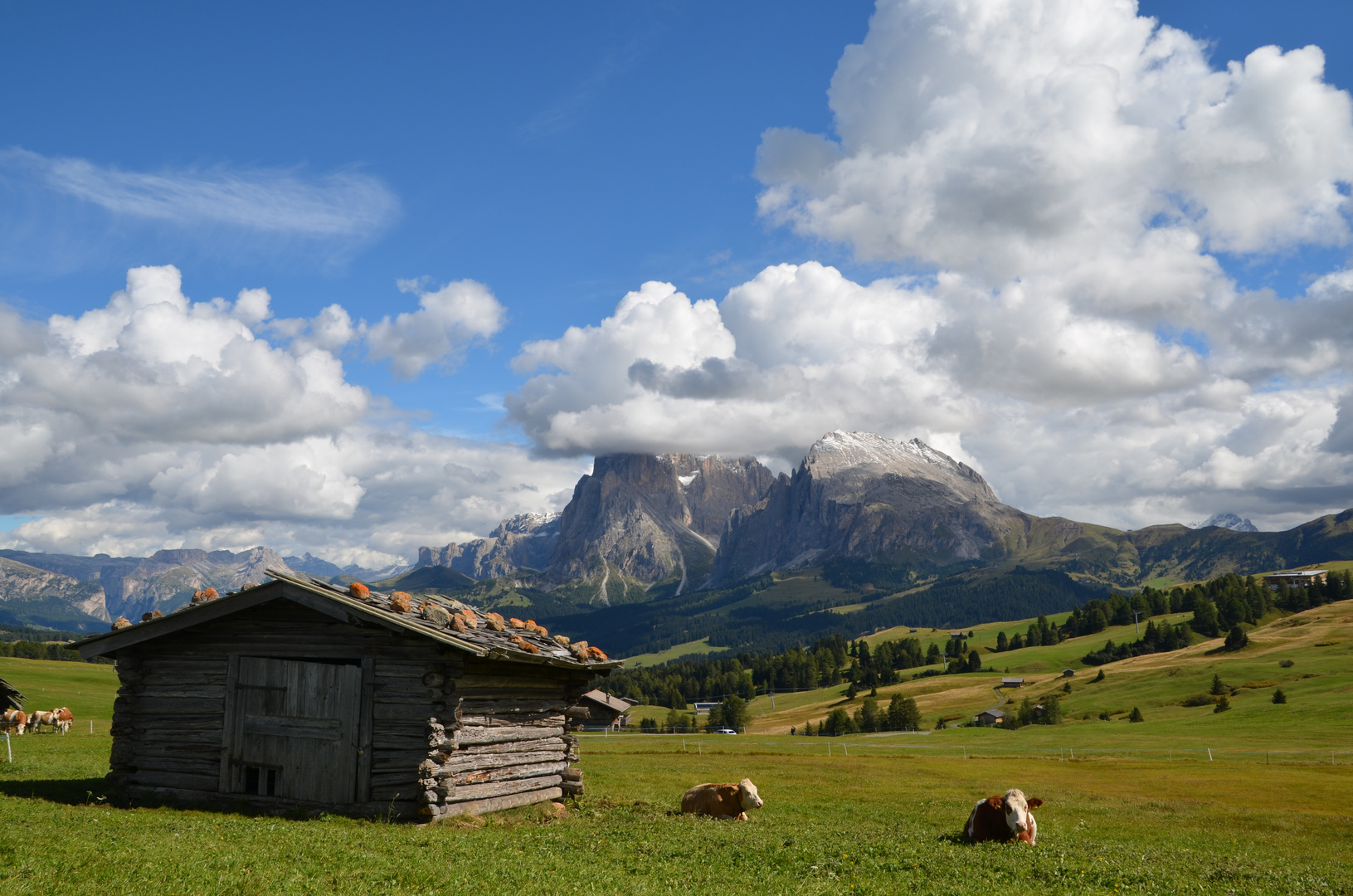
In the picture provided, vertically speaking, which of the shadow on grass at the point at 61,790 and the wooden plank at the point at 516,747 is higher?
the wooden plank at the point at 516,747

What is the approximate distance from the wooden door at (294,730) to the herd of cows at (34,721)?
4813 centimetres

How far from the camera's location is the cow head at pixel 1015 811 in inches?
852

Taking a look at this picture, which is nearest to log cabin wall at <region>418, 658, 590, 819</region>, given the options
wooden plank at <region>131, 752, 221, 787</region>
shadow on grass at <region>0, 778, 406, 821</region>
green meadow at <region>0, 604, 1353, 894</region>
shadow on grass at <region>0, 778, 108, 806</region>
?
green meadow at <region>0, 604, 1353, 894</region>

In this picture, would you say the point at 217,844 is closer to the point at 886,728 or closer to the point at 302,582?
the point at 302,582

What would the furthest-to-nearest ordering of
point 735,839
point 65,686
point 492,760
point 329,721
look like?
point 65,686
point 492,760
point 329,721
point 735,839

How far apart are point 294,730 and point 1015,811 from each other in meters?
20.0

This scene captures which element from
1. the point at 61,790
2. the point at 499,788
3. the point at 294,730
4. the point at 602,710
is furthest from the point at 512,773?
the point at 602,710

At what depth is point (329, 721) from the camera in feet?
77.0

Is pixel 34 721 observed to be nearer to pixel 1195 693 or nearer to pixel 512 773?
pixel 512 773

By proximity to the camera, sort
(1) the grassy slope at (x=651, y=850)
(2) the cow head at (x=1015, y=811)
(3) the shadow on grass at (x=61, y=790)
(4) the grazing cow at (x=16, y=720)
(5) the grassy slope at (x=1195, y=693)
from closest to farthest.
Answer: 1. (1) the grassy slope at (x=651, y=850)
2. (2) the cow head at (x=1015, y=811)
3. (3) the shadow on grass at (x=61, y=790)
4. (4) the grazing cow at (x=16, y=720)
5. (5) the grassy slope at (x=1195, y=693)

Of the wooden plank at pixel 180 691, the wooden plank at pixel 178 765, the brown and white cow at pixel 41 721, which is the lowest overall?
the brown and white cow at pixel 41 721

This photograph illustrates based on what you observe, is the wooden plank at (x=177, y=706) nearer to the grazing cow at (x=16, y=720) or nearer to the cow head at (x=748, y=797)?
the cow head at (x=748, y=797)

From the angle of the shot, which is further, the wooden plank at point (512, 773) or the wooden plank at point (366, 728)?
the wooden plank at point (512, 773)

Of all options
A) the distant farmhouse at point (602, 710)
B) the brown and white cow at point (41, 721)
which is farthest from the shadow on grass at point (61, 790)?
the distant farmhouse at point (602, 710)
